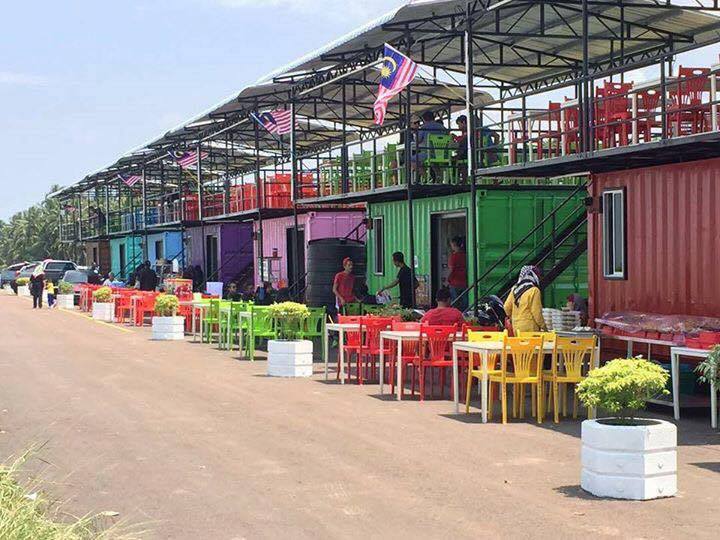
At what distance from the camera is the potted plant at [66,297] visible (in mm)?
48281

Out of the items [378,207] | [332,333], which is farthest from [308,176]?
[332,333]

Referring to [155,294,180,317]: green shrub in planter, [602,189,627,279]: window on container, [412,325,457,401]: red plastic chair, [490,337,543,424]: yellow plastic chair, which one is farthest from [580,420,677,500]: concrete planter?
[155,294,180,317]: green shrub in planter

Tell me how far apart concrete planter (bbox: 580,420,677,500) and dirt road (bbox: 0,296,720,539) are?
0.48 ft

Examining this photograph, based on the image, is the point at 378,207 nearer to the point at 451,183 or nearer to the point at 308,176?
the point at 451,183

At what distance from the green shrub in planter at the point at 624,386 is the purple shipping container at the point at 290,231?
2250 centimetres

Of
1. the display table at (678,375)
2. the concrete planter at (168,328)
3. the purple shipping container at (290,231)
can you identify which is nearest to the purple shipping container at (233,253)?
the purple shipping container at (290,231)

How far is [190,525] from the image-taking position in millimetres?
8422

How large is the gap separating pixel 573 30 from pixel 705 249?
8604mm

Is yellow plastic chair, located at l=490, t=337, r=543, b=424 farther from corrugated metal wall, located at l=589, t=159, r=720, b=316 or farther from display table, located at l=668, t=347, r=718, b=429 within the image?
corrugated metal wall, located at l=589, t=159, r=720, b=316

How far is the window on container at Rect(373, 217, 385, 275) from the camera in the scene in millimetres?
29047

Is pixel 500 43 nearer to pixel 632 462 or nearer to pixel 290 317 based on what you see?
pixel 290 317

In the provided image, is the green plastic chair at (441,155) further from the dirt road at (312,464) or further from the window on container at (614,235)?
the dirt road at (312,464)

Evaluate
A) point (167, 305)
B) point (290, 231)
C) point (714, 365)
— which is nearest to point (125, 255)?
point (290, 231)

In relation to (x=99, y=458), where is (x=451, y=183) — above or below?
above
